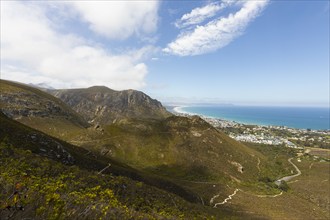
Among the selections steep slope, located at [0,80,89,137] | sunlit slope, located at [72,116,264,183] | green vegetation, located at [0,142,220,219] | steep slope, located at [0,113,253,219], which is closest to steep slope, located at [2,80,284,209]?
sunlit slope, located at [72,116,264,183]

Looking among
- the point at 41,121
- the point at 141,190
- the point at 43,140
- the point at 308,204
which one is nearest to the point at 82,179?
the point at 141,190

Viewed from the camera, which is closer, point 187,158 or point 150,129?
point 187,158

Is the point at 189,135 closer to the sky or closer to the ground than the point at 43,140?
closer to the ground

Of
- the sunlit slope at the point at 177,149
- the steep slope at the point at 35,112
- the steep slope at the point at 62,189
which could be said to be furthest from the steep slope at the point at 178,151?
the steep slope at the point at 62,189

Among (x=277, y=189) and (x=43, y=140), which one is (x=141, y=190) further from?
(x=277, y=189)

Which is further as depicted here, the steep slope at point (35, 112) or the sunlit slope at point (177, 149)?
the steep slope at point (35, 112)

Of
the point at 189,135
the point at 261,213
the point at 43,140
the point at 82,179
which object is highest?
the point at 43,140

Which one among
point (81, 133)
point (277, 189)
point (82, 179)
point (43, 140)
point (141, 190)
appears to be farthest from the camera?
point (81, 133)

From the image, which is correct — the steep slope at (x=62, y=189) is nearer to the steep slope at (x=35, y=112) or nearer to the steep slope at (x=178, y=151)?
the steep slope at (x=178, y=151)

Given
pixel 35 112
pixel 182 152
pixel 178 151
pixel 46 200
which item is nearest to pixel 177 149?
pixel 178 151
